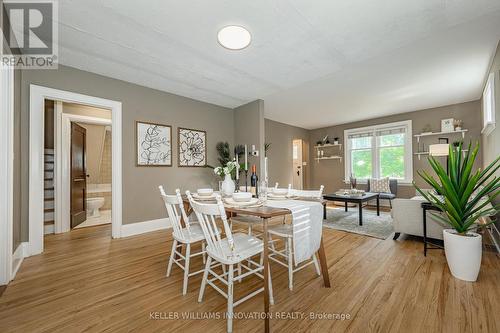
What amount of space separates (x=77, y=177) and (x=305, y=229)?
4314 mm

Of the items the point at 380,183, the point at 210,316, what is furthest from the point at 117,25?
the point at 380,183

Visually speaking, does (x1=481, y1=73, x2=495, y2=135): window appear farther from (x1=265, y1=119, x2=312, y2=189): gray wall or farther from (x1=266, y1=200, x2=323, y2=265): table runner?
(x1=265, y1=119, x2=312, y2=189): gray wall

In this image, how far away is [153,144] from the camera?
142 inches

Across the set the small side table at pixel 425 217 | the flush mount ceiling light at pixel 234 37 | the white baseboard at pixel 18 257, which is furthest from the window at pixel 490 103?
the white baseboard at pixel 18 257

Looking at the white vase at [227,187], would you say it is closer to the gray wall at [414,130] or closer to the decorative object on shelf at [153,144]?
the decorative object on shelf at [153,144]

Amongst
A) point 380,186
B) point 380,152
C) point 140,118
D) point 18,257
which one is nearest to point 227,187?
point 140,118

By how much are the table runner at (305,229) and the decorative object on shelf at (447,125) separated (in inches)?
201

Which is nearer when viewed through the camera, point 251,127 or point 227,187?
point 227,187

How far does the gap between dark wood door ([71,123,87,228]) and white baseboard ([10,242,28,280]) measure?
1.28m

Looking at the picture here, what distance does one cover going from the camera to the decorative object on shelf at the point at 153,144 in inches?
136

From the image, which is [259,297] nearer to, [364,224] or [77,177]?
[364,224]

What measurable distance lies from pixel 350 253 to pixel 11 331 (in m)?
3.06

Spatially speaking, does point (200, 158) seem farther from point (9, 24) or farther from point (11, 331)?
point (11, 331)

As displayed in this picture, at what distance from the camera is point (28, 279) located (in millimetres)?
1975
